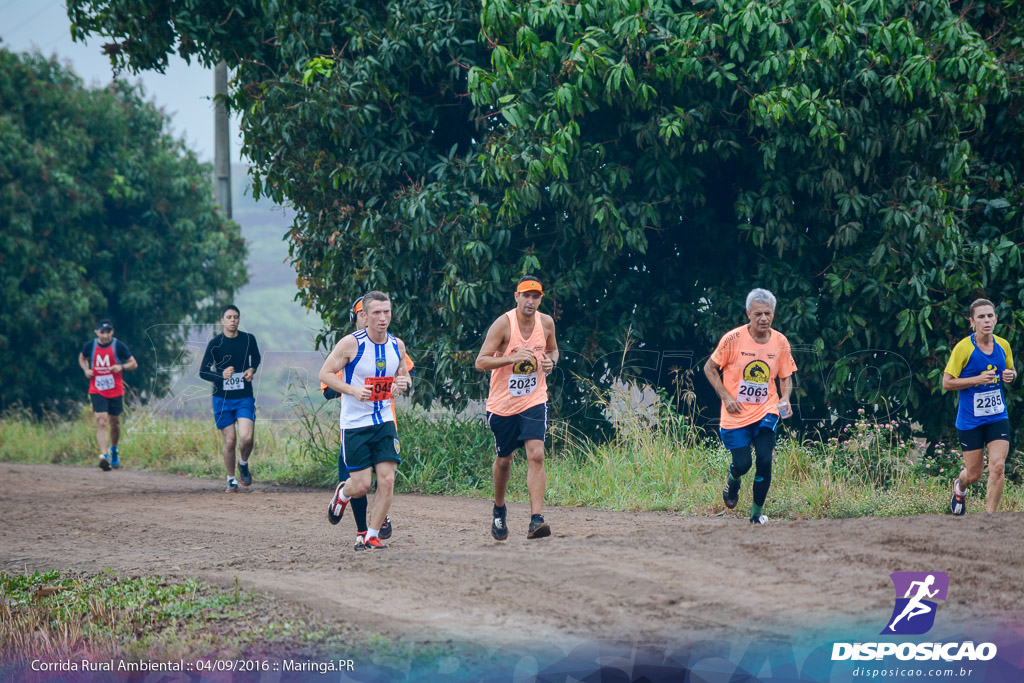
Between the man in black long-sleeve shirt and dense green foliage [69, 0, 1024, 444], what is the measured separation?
1.65 metres

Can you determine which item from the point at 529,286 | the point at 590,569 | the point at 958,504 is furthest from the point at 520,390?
the point at 958,504

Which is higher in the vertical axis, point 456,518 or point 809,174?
point 809,174

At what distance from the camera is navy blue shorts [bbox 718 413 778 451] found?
336 inches

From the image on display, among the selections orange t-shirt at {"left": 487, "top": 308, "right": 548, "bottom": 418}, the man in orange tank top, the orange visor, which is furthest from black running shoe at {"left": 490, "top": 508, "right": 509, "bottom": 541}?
Result: the orange visor

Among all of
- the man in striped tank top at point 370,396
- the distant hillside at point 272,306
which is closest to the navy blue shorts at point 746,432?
the man in striped tank top at point 370,396

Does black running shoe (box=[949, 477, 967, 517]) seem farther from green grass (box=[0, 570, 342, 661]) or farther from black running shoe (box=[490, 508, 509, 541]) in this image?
green grass (box=[0, 570, 342, 661])

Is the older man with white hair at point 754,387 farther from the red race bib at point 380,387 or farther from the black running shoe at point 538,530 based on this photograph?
the red race bib at point 380,387

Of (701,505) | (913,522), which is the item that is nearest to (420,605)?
(913,522)

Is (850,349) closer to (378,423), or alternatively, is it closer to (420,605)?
(378,423)

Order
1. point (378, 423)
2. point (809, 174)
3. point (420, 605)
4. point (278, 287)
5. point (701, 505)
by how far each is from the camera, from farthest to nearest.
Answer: point (278, 287) < point (809, 174) < point (701, 505) < point (378, 423) < point (420, 605)

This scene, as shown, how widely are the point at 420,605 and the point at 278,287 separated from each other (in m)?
162

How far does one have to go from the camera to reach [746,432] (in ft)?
28.2

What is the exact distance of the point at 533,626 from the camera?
524 cm

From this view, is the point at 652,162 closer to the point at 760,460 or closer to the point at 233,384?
the point at 760,460
